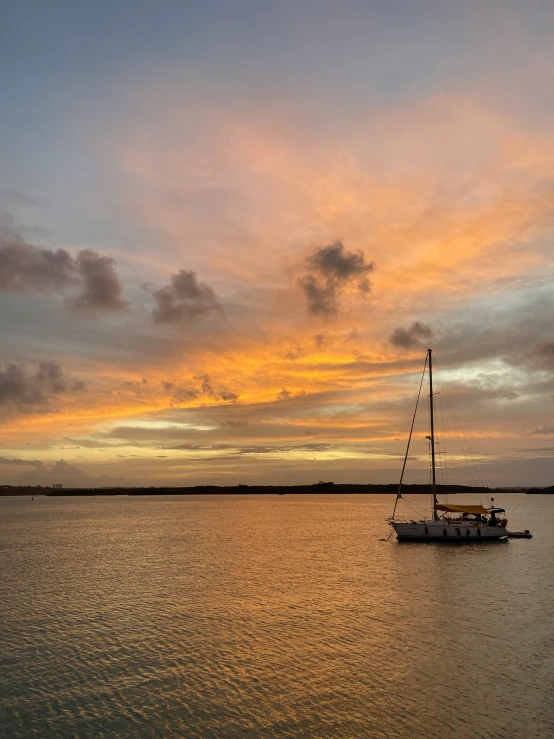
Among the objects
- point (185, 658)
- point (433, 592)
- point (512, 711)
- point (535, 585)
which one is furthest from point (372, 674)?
point (535, 585)

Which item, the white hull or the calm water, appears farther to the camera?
the white hull

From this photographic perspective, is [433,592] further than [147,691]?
Yes

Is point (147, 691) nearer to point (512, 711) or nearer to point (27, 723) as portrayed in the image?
point (27, 723)

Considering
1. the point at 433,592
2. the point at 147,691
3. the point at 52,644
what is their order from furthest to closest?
the point at 433,592 → the point at 52,644 → the point at 147,691

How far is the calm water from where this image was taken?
75.6 feet

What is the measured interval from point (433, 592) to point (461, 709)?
26.2 metres

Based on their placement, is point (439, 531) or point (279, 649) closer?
point (279, 649)

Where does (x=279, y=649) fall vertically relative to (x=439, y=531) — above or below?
below

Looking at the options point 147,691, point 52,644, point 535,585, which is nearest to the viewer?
point 147,691

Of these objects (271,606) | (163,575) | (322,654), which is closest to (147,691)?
(322,654)

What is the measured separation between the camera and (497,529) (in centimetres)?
8775

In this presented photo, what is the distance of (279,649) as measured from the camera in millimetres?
32500

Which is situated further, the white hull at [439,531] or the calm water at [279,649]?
the white hull at [439,531]

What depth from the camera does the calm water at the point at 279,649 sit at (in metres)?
23.0
